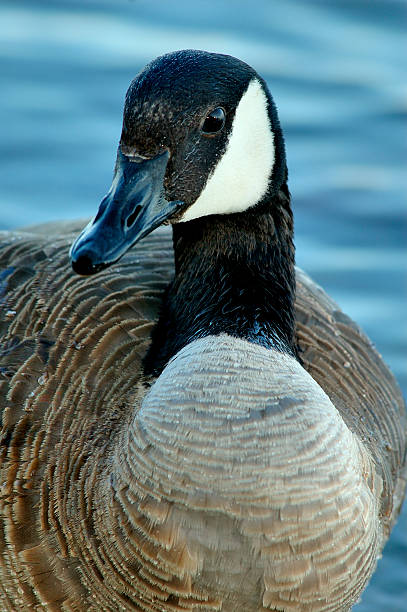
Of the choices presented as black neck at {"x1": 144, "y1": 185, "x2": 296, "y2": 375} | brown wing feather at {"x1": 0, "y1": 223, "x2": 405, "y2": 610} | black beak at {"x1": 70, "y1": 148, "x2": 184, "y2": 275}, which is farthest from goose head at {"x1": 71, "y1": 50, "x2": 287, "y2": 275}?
brown wing feather at {"x1": 0, "y1": 223, "x2": 405, "y2": 610}

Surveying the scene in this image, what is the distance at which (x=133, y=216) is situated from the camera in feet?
12.2

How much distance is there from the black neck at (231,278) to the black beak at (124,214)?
365 mm

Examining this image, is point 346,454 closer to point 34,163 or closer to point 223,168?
point 223,168

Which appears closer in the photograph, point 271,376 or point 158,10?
point 271,376

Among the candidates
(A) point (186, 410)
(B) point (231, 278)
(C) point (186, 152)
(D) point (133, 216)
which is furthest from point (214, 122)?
(A) point (186, 410)

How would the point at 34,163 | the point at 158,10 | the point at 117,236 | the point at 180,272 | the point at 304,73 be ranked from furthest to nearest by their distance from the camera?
1. the point at 158,10
2. the point at 304,73
3. the point at 34,163
4. the point at 180,272
5. the point at 117,236

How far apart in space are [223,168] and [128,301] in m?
0.77

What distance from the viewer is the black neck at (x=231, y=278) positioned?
4105 millimetres

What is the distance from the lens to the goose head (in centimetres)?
368

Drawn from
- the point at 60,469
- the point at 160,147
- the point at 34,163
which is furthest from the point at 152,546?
the point at 34,163

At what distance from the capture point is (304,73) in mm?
9281

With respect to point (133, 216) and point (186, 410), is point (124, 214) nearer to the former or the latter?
point (133, 216)

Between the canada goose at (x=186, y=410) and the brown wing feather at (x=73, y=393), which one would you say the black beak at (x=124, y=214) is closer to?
the canada goose at (x=186, y=410)

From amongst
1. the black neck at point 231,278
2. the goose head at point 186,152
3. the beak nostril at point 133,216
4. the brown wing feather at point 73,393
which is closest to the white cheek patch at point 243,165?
the goose head at point 186,152
